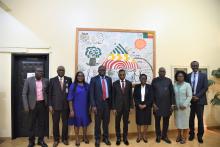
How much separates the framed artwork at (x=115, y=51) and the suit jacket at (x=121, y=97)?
2.03ft

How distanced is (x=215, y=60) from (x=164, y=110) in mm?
2171

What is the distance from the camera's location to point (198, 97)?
4621 millimetres

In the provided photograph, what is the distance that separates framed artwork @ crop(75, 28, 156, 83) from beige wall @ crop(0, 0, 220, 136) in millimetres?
146

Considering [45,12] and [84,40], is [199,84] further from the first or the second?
[45,12]

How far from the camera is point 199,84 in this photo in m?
4.71

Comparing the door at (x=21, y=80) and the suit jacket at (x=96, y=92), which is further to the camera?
the door at (x=21, y=80)

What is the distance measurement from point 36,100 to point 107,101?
1.36 meters

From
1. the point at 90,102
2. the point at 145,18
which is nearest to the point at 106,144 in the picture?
the point at 90,102

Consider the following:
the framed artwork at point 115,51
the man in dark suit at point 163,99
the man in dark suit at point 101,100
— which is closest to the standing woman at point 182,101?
the man in dark suit at point 163,99

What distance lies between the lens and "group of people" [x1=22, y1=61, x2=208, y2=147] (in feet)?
14.4

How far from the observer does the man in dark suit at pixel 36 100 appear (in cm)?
424

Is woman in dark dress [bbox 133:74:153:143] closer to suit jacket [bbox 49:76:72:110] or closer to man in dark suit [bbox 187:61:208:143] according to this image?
man in dark suit [bbox 187:61:208:143]

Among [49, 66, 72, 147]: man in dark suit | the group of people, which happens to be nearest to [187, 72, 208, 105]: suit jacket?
the group of people

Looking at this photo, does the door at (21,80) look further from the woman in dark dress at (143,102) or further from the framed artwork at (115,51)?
the woman in dark dress at (143,102)
